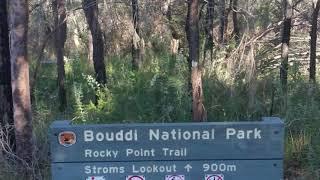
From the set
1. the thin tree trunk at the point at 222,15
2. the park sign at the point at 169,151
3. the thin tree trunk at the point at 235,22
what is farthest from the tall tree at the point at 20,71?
the thin tree trunk at the point at 235,22

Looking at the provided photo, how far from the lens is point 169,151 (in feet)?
11.6

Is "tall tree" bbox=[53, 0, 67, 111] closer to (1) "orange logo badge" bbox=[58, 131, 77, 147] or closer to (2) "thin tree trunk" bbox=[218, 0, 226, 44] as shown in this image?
(2) "thin tree trunk" bbox=[218, 0, 226, 44]

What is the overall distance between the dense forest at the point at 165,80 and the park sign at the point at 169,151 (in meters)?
1.95

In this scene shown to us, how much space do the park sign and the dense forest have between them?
1.95 m

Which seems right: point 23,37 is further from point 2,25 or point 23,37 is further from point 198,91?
point 198,91

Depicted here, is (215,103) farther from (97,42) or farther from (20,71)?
(97,42)

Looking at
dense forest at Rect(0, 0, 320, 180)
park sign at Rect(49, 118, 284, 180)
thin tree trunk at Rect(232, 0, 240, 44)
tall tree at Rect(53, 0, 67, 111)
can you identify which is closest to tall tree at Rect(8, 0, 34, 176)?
dense forest at Rect(0, 0, 320, 180)

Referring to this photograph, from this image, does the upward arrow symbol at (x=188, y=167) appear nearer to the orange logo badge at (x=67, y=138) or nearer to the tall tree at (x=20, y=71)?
the orange logo badge at (x=67, y=138)

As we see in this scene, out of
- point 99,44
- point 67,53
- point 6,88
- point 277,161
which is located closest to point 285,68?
point 99,44

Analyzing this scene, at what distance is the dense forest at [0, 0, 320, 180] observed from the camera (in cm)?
565

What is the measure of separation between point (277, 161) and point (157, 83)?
5369 mm

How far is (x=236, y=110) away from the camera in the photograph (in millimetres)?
7457

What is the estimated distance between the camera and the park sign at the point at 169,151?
3.50m

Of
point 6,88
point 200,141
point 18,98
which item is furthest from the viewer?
point 6,88
